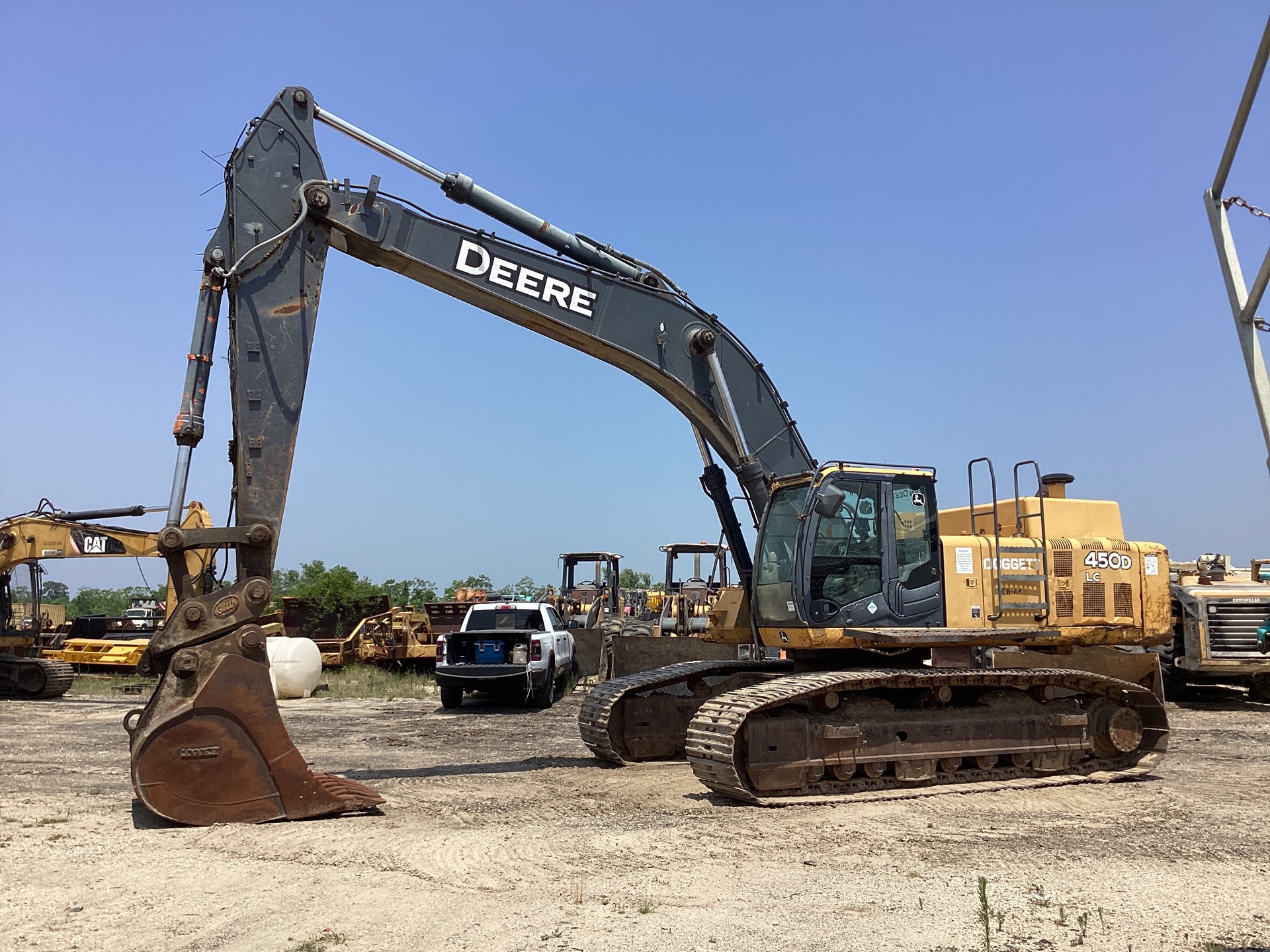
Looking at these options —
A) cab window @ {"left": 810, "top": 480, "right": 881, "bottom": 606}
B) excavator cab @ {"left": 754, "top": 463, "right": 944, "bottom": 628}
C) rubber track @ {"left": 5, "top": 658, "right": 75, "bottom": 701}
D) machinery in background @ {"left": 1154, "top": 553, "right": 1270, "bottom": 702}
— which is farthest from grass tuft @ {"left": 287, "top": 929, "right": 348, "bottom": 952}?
rubber track @ {"left": 5, "top": 658, "right": 75, "bottom": 701}

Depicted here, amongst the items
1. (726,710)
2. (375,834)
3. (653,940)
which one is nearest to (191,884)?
(375,834)

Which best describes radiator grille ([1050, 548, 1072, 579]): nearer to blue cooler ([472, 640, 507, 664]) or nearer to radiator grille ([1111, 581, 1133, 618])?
radiator grille ([1111, 581, 1133, 618])

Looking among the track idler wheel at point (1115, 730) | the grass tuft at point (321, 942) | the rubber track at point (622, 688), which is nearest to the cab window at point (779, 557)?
the rubber track at point (622, 688)

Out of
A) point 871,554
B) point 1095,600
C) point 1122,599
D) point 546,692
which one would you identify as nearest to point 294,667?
point 546,692

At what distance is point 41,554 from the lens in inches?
841

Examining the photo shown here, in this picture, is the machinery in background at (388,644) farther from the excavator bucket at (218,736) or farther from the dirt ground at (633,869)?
the excavator bucket at (218,736)

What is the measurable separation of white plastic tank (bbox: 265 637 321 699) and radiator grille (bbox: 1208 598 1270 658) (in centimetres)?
1621

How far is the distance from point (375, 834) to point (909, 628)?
205 inches

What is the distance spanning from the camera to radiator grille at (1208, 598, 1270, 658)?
16938 mm

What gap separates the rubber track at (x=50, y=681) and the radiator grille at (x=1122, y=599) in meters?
19.7

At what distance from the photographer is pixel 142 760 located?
7512 mm

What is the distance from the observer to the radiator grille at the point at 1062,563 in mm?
10547

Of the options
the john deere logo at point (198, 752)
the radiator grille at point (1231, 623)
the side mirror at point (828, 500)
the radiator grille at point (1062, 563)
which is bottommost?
the john deere logo at point (198, 752)

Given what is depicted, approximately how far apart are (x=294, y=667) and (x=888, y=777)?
13.5 meters
